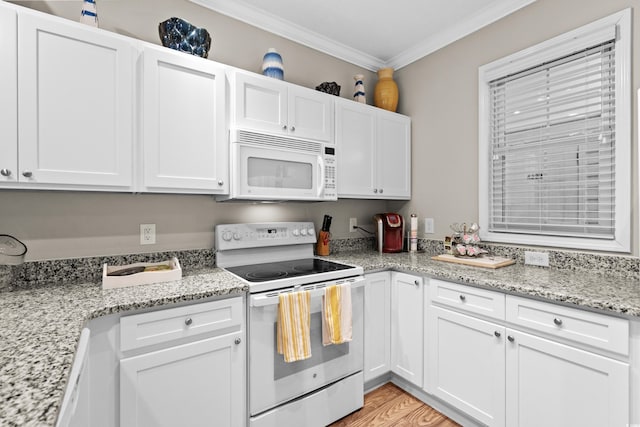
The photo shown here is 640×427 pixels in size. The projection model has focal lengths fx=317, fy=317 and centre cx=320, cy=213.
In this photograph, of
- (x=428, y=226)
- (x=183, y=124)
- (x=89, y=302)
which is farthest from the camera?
(x=428, y=226)

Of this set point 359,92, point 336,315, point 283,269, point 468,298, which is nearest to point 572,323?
point 468,298

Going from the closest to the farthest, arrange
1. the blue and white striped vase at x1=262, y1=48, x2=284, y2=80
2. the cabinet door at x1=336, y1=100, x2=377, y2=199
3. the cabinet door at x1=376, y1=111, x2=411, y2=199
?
the blue and white striped vase at x1=262, y1=48, x2=284, y2=80 < the cabinet door at x1=336, y1=100, x2=377, y2=199 < the cabinet door at x1=376, y1=111, x2=411, y2=199

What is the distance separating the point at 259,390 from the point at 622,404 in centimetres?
152

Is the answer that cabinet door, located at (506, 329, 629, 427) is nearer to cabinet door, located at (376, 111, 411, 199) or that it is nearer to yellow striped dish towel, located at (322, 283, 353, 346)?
yellow striped dish towel, located at (322, 283, 353, 346)

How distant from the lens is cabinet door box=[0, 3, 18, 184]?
1.31 meters

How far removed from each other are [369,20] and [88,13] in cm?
175

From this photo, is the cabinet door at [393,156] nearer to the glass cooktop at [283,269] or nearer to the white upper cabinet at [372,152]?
the white upper cabinet at [372,152]

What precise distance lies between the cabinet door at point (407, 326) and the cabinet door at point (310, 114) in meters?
1.12

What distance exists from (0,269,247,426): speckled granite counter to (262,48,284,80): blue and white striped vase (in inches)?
52.4

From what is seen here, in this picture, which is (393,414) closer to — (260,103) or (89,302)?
(89,302)

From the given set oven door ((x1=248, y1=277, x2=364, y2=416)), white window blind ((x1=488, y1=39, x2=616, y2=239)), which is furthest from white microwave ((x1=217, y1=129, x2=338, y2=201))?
white window blind ((x1=488, y1=39, x2=616, y2=239))

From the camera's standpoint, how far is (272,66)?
212 cm

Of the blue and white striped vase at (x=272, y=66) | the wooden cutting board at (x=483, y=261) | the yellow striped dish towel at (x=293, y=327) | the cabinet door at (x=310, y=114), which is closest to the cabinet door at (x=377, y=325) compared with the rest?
the wooden cutting board at (x=483, y=261)

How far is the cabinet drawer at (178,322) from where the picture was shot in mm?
1296
